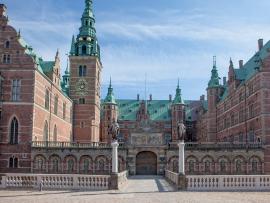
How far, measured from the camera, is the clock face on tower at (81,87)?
64062 millimetres

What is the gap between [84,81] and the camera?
6419 centimetres

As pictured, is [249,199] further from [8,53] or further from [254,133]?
[8,53]

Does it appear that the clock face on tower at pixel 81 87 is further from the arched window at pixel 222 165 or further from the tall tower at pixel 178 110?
the arched window at pixel 222 165

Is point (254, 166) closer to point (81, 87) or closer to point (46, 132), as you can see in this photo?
point (46, 132)

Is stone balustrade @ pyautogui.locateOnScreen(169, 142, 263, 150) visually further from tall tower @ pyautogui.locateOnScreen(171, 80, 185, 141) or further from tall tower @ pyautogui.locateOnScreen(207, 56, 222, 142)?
tall tower @ pyautogui.locateOnScreen(171, 80, 185, 141)

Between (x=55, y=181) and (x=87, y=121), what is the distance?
35669 mm

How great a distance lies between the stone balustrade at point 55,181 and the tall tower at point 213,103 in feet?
143

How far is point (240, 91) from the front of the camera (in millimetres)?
54938

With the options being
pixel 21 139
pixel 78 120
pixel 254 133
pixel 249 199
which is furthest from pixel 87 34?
pixel 249 199

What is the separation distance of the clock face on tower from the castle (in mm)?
150

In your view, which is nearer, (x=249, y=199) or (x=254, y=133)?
(x=249, y=199)

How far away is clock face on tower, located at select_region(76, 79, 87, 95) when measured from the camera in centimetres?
6406

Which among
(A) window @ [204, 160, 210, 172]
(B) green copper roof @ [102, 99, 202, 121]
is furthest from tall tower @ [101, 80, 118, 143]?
(A) window @ [204, 160, 210, 172]

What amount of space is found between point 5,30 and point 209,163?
28263mm
